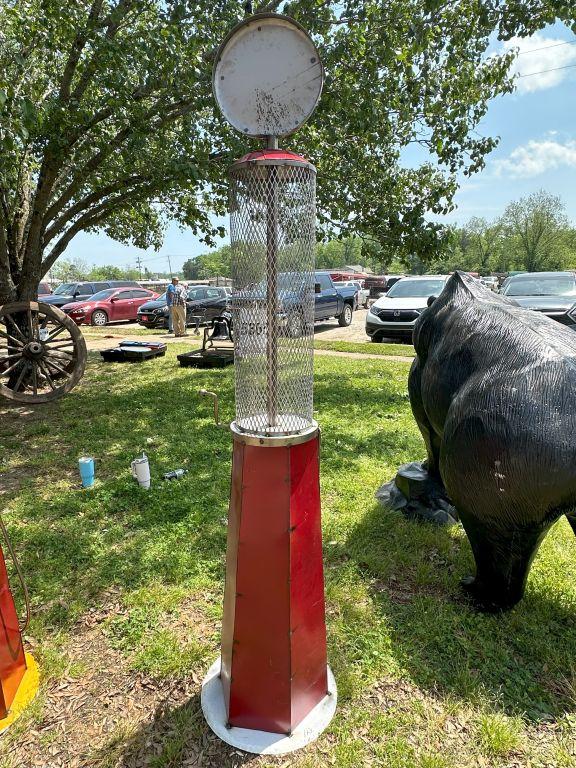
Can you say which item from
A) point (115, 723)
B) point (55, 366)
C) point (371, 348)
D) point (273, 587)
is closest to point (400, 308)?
point (371, 348)

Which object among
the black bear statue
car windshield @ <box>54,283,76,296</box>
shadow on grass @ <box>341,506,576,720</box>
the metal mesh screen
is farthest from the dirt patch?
car windshield @ <box>54,283,76,296</box>

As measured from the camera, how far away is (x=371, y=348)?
38.0ft

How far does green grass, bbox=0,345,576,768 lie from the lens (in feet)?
6.38

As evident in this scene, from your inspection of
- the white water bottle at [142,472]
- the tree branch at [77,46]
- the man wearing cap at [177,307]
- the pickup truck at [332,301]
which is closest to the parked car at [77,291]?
the man wearing cap at [177,307]

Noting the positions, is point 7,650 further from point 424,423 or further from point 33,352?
point 33,352

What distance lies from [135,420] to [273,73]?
5025 mm

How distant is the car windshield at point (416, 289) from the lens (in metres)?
12.5

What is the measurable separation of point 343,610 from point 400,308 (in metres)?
10.1

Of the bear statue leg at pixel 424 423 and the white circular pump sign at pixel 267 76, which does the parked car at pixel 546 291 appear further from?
the white circular pump sign at pixel 267 76

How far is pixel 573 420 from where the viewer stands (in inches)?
77.2

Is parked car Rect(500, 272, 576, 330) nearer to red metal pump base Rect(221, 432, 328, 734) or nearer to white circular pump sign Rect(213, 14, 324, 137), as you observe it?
white circular pump sign Rect(213, 14, 324, 137)

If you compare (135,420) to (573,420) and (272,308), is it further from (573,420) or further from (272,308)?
(573,420)

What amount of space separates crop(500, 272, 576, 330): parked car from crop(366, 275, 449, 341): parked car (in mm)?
1705

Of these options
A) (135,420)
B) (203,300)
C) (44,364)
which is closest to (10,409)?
(44,364)
